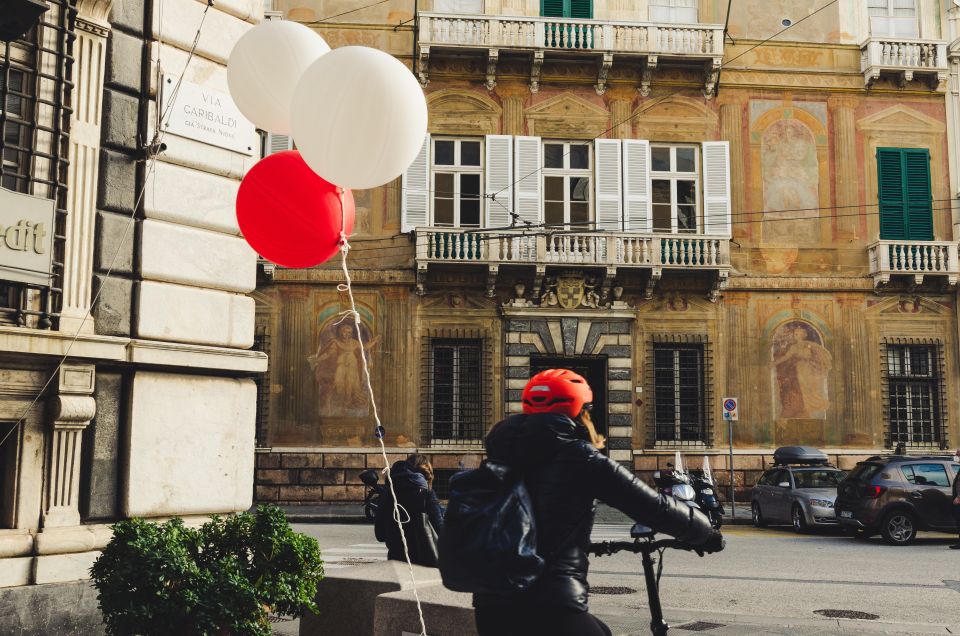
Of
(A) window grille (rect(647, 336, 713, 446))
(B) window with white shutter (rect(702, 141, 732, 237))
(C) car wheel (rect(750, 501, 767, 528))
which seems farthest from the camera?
(B) window with white shutter (rect(702, 141, 732, 237))

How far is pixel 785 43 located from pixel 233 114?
64.8 feet

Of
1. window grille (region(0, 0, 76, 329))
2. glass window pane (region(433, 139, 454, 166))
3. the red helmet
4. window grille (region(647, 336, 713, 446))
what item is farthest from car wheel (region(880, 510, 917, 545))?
the red helmet

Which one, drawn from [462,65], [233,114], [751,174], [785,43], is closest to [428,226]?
[462,65]

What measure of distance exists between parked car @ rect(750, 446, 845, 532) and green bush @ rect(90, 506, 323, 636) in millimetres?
14331

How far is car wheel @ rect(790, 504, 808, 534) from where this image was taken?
19.2 meters

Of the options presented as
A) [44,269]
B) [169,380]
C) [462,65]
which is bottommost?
[169,380]

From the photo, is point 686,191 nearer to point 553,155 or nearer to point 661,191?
point 661,191

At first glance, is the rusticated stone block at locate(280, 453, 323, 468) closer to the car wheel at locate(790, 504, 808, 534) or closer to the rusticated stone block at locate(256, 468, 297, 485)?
the rusticated stone block at locate(256, 468, 297, 485)

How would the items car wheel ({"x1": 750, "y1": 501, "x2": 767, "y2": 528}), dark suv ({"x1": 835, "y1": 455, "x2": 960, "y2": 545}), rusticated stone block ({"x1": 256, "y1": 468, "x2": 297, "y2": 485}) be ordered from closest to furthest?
dark suv ({"x1": 835, "y1": 455, "x2": 960, "y2": 545}), car wheel ({"x1": 750, "y1": 501, "x2": 767, "y2": 528}), rusticated stone block ({"x1": 256, "y1": 468, "x2": 297, "y2": 485})

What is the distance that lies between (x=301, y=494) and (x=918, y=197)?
16.3 meters

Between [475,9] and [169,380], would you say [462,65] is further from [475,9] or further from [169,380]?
[169,380]

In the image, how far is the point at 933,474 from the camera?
57.2ft

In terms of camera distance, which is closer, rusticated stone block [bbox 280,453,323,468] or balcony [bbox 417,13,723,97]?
rusticated stone block [bbox 280,453,323,468]

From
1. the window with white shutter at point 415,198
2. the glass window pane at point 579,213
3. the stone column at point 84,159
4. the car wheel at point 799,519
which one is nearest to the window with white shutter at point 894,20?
the glass window pane at point 579,213
